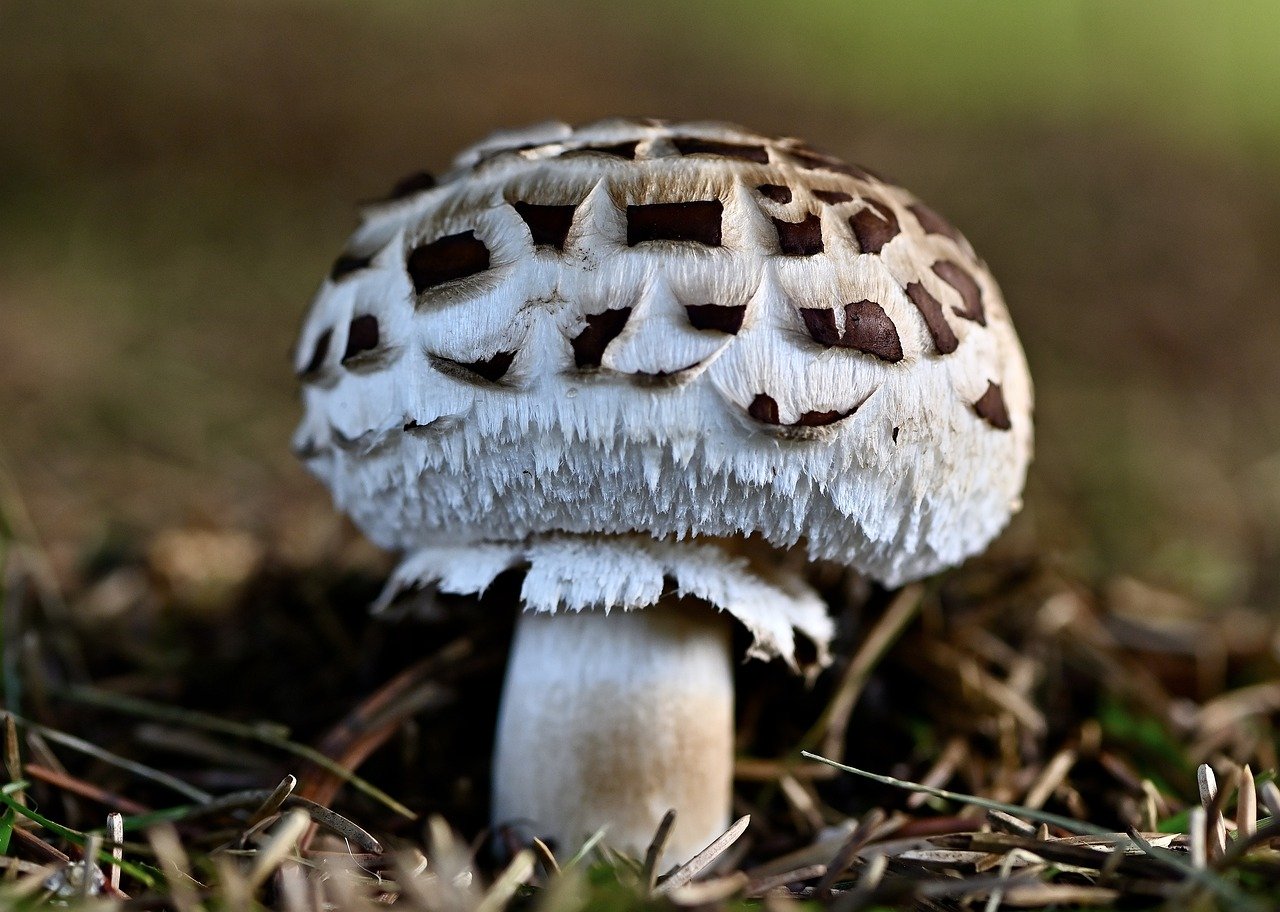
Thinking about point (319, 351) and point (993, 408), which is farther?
point (319, 351)

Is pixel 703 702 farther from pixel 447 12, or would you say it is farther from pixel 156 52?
pixel 447 12

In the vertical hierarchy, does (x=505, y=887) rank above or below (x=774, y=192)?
below

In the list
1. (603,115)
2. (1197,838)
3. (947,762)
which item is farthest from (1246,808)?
(603,115)

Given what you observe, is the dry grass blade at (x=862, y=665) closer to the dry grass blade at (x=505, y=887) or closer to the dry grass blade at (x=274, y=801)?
the dry grass blade at (x=505, y=887)

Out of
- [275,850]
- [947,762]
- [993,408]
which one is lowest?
[947,762]

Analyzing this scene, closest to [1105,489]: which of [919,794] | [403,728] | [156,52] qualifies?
[919,794]

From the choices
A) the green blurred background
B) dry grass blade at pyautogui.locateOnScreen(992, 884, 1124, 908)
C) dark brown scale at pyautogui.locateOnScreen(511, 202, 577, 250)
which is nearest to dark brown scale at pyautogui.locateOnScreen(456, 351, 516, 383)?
dark brown scale at pyautogui.locateOnScreen(511, 202, 577, 250)

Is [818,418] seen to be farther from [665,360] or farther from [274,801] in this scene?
[274,801]

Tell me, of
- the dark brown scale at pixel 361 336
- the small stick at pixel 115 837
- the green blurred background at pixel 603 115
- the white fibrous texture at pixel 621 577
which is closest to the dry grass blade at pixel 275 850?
the small stick at pixel 115 837
